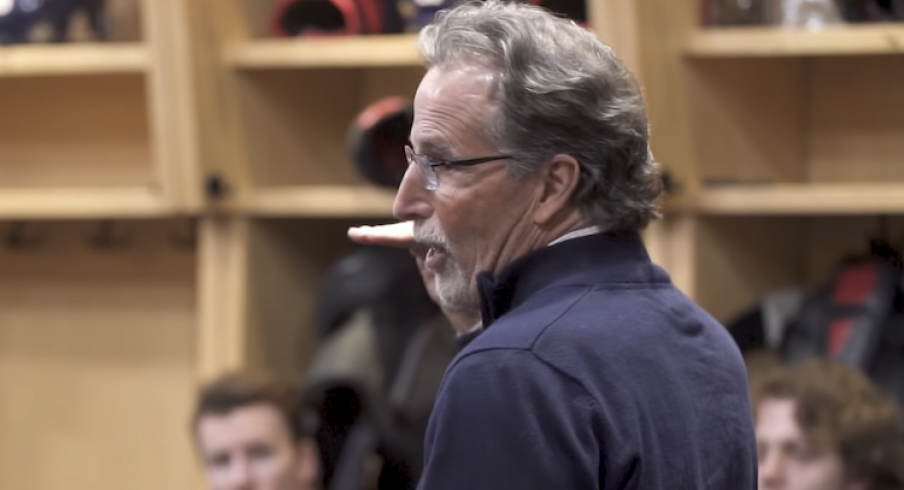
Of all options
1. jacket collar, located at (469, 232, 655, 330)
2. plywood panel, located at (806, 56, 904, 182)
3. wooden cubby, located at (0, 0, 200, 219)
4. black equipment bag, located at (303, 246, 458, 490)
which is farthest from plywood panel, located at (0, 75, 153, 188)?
jacket collar, located at (469, 232, 655, 330)

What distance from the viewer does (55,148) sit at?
314 cm

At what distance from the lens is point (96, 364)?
10.1 ft

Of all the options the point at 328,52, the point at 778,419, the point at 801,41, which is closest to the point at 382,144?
the point at 328,52

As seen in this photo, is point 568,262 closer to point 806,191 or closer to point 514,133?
point 514,133

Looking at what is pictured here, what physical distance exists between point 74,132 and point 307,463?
3.80 feet

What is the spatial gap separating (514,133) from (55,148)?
2294 millimetres

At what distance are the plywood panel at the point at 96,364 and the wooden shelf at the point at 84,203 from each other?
333mm

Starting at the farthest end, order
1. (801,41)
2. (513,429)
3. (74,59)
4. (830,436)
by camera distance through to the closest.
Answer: (74,59), (801,41), (830,436), (513,429)

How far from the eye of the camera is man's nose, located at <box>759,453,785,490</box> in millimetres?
1953

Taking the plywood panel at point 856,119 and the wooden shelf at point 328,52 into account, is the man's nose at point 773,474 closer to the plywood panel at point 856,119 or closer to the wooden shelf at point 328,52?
the plywood panel at point 856,119

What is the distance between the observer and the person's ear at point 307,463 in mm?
2305

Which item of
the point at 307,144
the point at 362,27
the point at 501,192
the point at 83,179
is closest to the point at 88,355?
the point at 83,179

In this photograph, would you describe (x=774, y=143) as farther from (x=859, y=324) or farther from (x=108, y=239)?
(x=108, y=239)

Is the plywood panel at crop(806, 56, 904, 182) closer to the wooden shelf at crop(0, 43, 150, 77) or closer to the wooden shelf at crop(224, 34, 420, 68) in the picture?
the wooden shelf at crop(224, 34, 420, 68)
